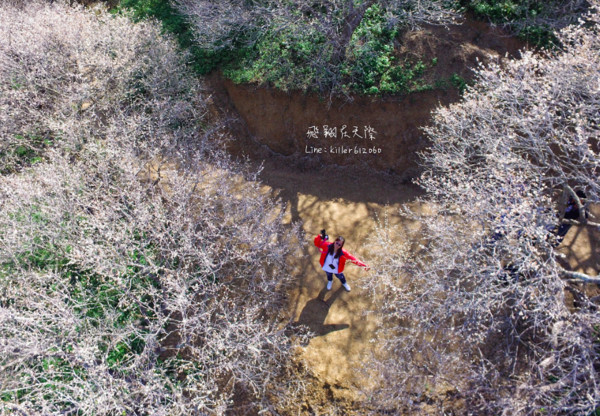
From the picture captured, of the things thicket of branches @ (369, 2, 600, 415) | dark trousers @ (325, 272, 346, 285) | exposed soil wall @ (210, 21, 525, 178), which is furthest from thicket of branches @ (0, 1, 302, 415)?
thicket of branches @ (369, 2, 600, 415)

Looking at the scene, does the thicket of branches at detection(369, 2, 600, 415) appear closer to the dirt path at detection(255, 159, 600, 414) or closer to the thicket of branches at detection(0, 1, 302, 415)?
the dirt path at detection(255, 159, 600, 414)

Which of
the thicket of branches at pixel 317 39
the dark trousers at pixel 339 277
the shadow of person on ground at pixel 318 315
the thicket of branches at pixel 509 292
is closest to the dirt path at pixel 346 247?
the shadow of person on ground at pixel 318 315

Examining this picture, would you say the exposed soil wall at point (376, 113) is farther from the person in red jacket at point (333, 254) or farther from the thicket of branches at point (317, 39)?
the person in red jacket at point (333, 254)

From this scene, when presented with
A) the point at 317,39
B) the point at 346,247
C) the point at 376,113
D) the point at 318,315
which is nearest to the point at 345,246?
the point at 346,247

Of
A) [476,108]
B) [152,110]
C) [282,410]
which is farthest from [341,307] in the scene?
[152,110]

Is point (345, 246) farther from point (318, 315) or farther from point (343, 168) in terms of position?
point (343, 168)
